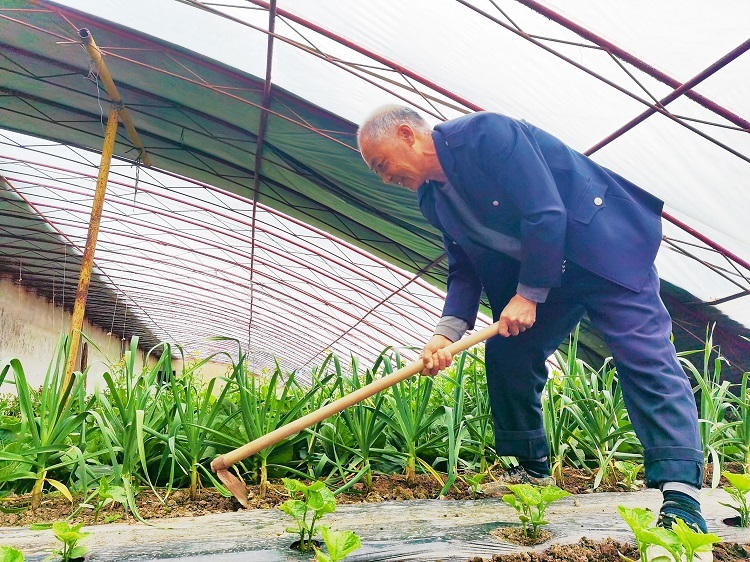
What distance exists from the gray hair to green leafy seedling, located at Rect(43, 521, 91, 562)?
1.43 metres

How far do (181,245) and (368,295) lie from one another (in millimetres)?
4971

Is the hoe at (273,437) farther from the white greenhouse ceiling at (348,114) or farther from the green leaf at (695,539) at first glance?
the green leaf at (695,539)

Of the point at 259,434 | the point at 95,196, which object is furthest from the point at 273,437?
the point at 95,196

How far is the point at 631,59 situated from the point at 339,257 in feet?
26.0

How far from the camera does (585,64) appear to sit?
4879mm

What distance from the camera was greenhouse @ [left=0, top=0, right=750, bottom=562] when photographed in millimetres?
1636

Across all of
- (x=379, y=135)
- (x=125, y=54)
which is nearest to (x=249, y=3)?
(x=125, y=54)

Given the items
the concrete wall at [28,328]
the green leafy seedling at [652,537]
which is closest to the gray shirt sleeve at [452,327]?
the green leafy seedling at [652,537]

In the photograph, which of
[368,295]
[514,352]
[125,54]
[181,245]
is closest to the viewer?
[514,352]

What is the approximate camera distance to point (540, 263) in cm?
181

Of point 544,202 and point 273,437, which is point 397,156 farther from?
point 273,437

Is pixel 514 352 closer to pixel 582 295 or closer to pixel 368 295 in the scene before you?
pixel 582 295

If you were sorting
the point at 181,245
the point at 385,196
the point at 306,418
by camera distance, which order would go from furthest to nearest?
the point at 181,245
the point at 385,196
the point at 306,418

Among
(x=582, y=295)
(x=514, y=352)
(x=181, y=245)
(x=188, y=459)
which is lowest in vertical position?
(x=188, y=459)
